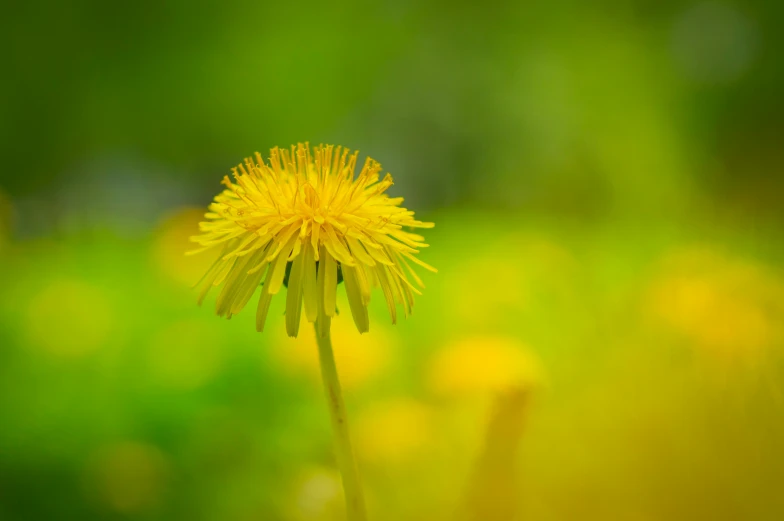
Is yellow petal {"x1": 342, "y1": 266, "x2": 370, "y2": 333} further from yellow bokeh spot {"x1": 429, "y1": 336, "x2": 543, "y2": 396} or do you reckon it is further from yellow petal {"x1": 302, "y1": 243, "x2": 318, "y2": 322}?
yellow bokeh spot {"x1": 429, "y1": 336, "x2": 543, "y2": 396}

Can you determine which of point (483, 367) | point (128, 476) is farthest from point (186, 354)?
point (483, 367)

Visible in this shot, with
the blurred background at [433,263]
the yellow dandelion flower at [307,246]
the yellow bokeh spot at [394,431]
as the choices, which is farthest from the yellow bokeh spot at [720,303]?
the yellow dandelion flower at [307,246]

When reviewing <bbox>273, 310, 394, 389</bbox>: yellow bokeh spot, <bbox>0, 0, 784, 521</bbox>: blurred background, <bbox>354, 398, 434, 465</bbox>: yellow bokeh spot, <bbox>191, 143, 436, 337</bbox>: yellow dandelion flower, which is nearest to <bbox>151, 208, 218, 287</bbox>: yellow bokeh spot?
<bbox>0, 0, 784, 521</bbox>: blurred background

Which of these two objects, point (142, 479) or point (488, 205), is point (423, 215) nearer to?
point (488, 205)

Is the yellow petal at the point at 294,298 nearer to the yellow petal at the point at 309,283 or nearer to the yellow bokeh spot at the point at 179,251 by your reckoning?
the yellow petal at the point at 309,283

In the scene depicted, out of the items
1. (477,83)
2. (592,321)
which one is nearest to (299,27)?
(477,83)

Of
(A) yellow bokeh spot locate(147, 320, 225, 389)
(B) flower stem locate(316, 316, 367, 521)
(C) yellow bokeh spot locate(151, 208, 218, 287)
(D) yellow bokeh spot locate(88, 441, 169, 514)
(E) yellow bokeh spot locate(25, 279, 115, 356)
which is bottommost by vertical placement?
(D) yellow bokeh spot locate(88, 441, 169, 514)
